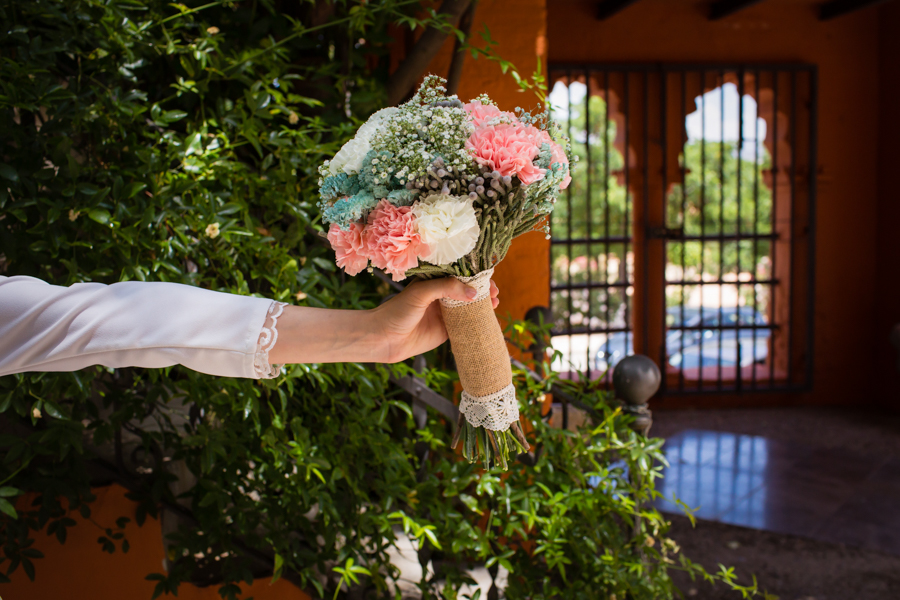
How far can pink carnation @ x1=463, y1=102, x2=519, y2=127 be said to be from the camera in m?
1.09

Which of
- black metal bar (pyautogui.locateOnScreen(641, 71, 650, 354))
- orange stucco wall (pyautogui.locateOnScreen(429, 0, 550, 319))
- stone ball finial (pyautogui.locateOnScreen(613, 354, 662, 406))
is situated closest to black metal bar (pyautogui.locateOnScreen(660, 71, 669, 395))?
black metal bar (pyautogui.locateOnScreen(641, 71, 650, 354))

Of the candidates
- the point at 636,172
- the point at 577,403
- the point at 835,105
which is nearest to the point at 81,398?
the point at 577,403

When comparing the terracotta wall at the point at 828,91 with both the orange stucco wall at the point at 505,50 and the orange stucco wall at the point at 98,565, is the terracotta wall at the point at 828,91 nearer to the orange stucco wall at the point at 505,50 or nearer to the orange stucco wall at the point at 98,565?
the orange stucco wall at the point at 505,50

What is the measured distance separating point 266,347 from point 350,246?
0.21 m

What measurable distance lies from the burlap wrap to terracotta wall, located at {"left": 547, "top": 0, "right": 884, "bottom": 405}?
15.3 ft

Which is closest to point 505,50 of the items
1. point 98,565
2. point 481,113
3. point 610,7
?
point 481,113

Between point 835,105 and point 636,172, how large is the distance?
1.80 metres

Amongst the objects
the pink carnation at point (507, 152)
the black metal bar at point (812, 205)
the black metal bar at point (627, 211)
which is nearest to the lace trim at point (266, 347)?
the pink carnation at point (507, 152)

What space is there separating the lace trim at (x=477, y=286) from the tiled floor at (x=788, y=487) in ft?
8.85

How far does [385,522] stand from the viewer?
1921mm

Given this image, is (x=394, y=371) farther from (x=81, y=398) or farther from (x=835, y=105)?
(x=835, y=105)

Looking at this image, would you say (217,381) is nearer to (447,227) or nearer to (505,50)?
(447,227)

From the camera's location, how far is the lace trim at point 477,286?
44.5 inches

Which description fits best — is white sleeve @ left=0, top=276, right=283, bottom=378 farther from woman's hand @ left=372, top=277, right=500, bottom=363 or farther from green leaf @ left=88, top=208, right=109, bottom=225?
green leaf @ left=88, top=208, right=109, bottom=225
